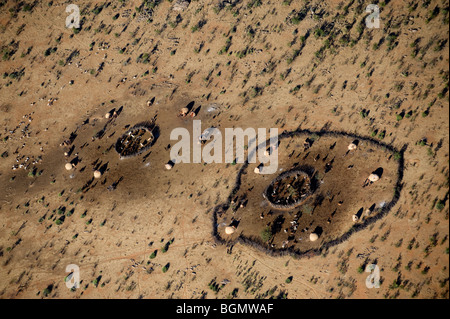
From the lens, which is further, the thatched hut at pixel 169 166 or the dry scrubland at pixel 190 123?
the thatched hut at pixel 169 166

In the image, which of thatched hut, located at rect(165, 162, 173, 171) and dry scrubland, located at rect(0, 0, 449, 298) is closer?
dry scrubland, located at rect(0, 0, 449, 298)

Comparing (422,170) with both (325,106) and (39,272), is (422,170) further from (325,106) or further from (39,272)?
(39,272)

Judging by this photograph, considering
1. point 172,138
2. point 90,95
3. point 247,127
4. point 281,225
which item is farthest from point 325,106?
point 90,95

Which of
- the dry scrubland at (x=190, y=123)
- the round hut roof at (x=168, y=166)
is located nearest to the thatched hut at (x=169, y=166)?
the round hut roof at (x=168, y=166)

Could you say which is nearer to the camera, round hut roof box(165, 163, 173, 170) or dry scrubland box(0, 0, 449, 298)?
dry scrubland box(0, 0, 449, 298)

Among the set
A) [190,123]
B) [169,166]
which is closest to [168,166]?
[169,166]

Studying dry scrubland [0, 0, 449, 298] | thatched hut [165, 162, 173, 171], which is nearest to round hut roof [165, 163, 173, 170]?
thatched hut [165, 162, 173, 171]

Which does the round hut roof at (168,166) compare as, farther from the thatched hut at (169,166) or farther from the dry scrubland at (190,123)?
the dry scrubland at (190,123)

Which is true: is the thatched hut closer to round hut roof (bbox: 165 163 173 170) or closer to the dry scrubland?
round hut roof (bbox: 165 163 173 170)
